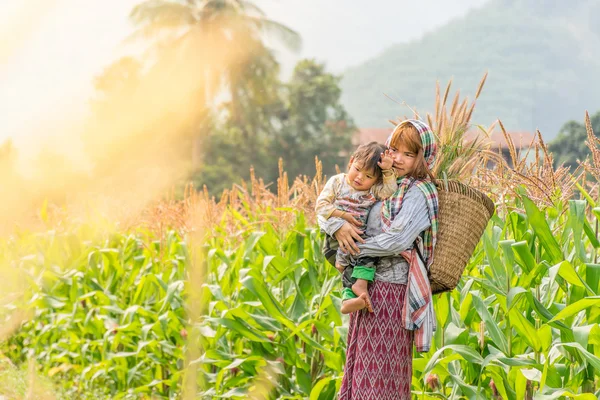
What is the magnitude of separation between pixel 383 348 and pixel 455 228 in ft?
1.58

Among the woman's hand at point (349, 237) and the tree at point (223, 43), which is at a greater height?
the tree at point (223, 43)

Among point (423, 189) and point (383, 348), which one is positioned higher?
point (423, 189)

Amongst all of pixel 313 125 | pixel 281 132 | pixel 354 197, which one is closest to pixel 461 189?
pixel 354 197

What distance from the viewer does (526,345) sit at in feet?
10.3

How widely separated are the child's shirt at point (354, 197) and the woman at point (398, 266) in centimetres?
3

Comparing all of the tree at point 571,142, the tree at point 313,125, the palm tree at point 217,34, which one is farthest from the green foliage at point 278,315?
the tree at point 571,142

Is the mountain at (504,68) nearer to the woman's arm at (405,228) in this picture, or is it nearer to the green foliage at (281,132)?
the green foliage at (281,132)

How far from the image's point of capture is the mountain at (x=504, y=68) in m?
123

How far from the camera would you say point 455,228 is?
263 centimetres

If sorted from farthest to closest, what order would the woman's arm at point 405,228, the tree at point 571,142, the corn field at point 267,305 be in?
the tree at point 571,142
the corn field at point 267,305
the woman's arm at point 405,228

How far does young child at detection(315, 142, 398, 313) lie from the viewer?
2.64 metres

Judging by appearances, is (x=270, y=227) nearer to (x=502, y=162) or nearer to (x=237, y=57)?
(x=502, y=162)

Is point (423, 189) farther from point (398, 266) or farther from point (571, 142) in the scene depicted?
point (571, 142)

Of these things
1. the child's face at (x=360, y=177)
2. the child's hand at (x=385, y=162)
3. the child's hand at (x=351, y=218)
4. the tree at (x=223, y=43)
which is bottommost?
the child's hand at (x=351, y=218)
